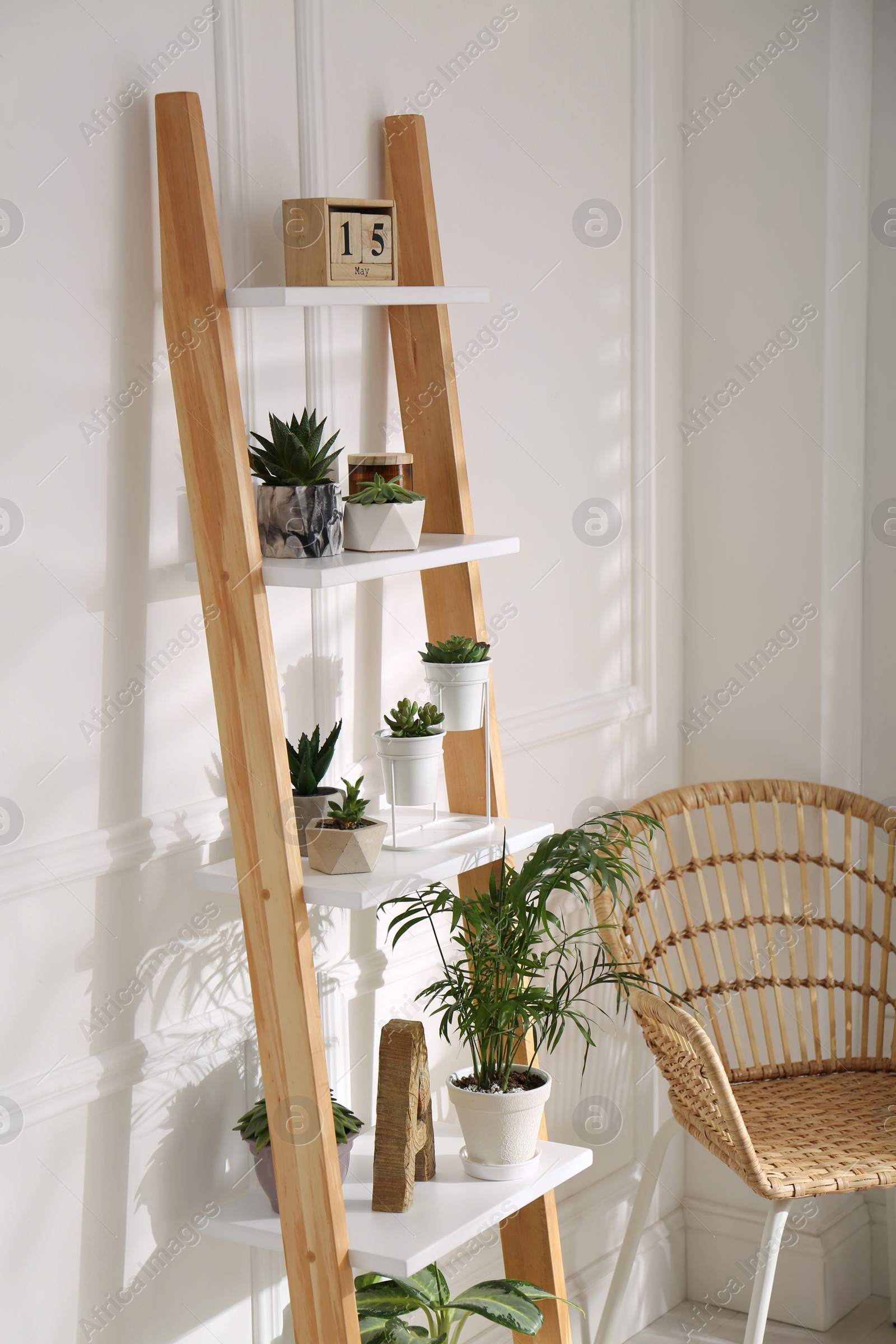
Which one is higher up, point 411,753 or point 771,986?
point 411,753

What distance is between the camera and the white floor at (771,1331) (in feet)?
8.24

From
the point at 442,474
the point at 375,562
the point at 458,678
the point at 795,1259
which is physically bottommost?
the point at 795,1259

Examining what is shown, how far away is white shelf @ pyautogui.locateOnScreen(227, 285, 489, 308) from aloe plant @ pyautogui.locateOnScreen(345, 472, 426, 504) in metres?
0.21

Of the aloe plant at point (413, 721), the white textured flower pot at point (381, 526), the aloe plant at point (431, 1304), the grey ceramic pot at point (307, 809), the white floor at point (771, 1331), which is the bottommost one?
the white floor at point (771, 1331)

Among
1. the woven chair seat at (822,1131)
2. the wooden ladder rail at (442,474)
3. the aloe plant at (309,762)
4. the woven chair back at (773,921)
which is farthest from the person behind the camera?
the woven chair back at (773,921)

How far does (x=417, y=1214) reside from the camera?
1670 millimetres

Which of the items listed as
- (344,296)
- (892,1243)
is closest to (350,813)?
(344,296)

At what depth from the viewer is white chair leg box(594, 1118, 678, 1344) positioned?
7.42 ft

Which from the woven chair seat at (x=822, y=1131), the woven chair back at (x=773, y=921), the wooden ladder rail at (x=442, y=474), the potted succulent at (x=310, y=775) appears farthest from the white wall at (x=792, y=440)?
the potted succulent at (x=310, y=775)

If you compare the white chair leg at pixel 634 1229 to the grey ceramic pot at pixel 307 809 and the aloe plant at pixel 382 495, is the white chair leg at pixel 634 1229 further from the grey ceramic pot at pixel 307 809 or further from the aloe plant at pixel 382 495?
the aloe plant at pixel 382 495

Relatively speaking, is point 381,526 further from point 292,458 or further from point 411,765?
point 411,765

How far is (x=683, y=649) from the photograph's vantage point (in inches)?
106

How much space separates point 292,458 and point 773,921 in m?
1.34

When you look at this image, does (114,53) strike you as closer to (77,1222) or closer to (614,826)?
(614,826)
